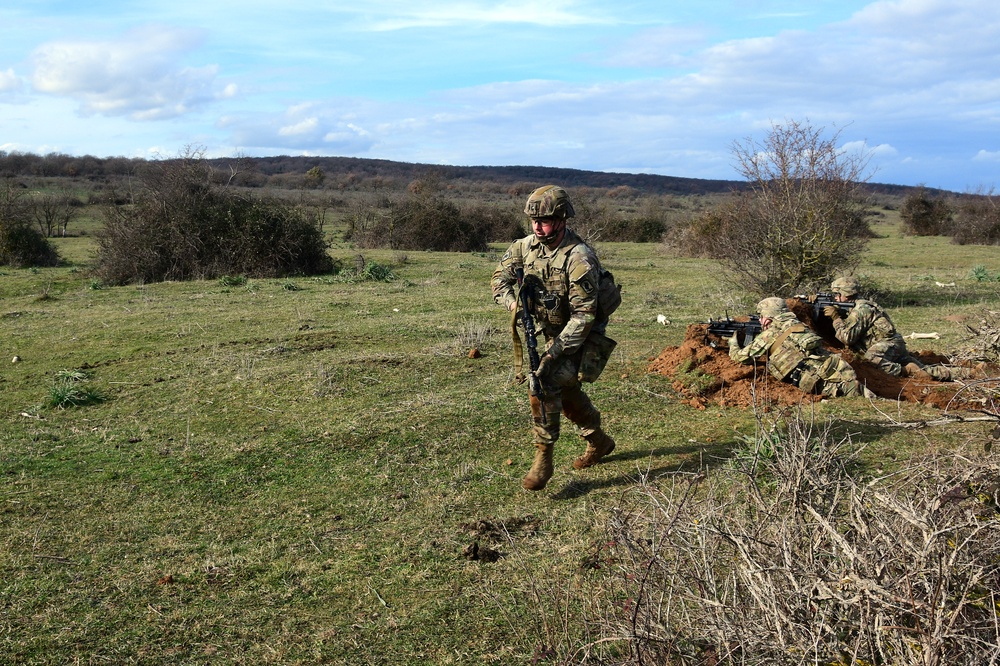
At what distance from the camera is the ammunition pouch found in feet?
17.3

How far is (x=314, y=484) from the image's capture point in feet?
19.1

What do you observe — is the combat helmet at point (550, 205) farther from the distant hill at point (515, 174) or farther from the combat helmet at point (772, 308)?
the distant hill at point (515, 174)

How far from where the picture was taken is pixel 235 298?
48.8ft

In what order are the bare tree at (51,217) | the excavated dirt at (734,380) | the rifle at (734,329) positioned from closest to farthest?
the excavated dirt at (734,380) → the rifle at (734,329) → the bare tree at (51,217)

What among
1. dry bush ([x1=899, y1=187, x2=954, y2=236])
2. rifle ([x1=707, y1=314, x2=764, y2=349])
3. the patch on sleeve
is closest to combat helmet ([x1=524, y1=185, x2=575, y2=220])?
the patch on sleeve

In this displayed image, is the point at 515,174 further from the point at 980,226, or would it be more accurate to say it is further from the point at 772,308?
the point at 772,308

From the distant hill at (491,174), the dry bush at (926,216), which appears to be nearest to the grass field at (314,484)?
the dry bush at (926,216)

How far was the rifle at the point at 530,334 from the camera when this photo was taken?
5.11 meters

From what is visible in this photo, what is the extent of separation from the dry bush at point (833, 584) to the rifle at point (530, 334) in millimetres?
2220

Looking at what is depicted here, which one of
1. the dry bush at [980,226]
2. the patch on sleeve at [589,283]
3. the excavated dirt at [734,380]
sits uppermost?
the dry bush at [980,226]

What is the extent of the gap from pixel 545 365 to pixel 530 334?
0.23m

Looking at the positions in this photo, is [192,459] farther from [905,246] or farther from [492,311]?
[905,246]

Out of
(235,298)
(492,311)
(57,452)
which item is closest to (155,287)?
(235,298)

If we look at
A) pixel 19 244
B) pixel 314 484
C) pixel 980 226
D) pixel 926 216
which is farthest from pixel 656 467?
pixel 926 216
